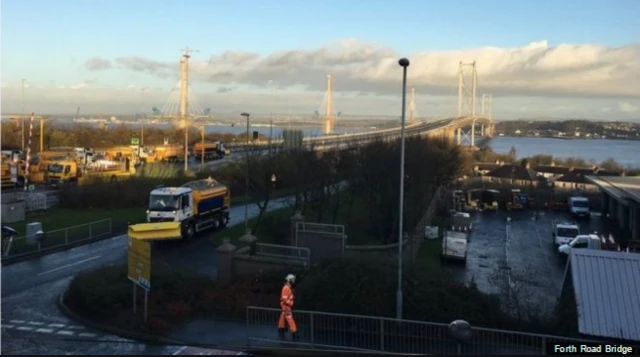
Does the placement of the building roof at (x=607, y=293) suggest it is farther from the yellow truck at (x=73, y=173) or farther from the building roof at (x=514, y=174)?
the building roof at (x=514, y=174)

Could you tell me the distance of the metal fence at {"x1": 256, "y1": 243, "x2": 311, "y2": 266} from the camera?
17.9 meters

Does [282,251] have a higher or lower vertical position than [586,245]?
higher

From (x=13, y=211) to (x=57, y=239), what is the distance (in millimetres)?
5691

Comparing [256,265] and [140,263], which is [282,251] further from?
[140,263]

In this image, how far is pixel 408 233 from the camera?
27156 millimetres

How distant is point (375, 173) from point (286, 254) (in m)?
12.7

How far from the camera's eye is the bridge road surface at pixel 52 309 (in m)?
12.2

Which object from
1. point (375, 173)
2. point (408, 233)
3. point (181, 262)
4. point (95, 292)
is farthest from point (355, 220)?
point (95, 292)

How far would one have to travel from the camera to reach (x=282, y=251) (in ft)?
60.1

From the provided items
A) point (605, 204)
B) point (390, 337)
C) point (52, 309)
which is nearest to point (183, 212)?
point (52, 309)

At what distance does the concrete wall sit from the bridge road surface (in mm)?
6471

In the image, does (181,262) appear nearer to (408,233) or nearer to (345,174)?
(408,233)

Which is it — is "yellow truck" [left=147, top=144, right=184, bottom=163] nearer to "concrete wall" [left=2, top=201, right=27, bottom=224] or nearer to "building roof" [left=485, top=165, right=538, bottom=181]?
"building roof" [left=485, top=165, right=538, bottom=181]

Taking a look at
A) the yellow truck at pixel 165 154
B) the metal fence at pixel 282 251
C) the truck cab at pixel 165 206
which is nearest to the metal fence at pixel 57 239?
the truck cab at pixel 165 206
